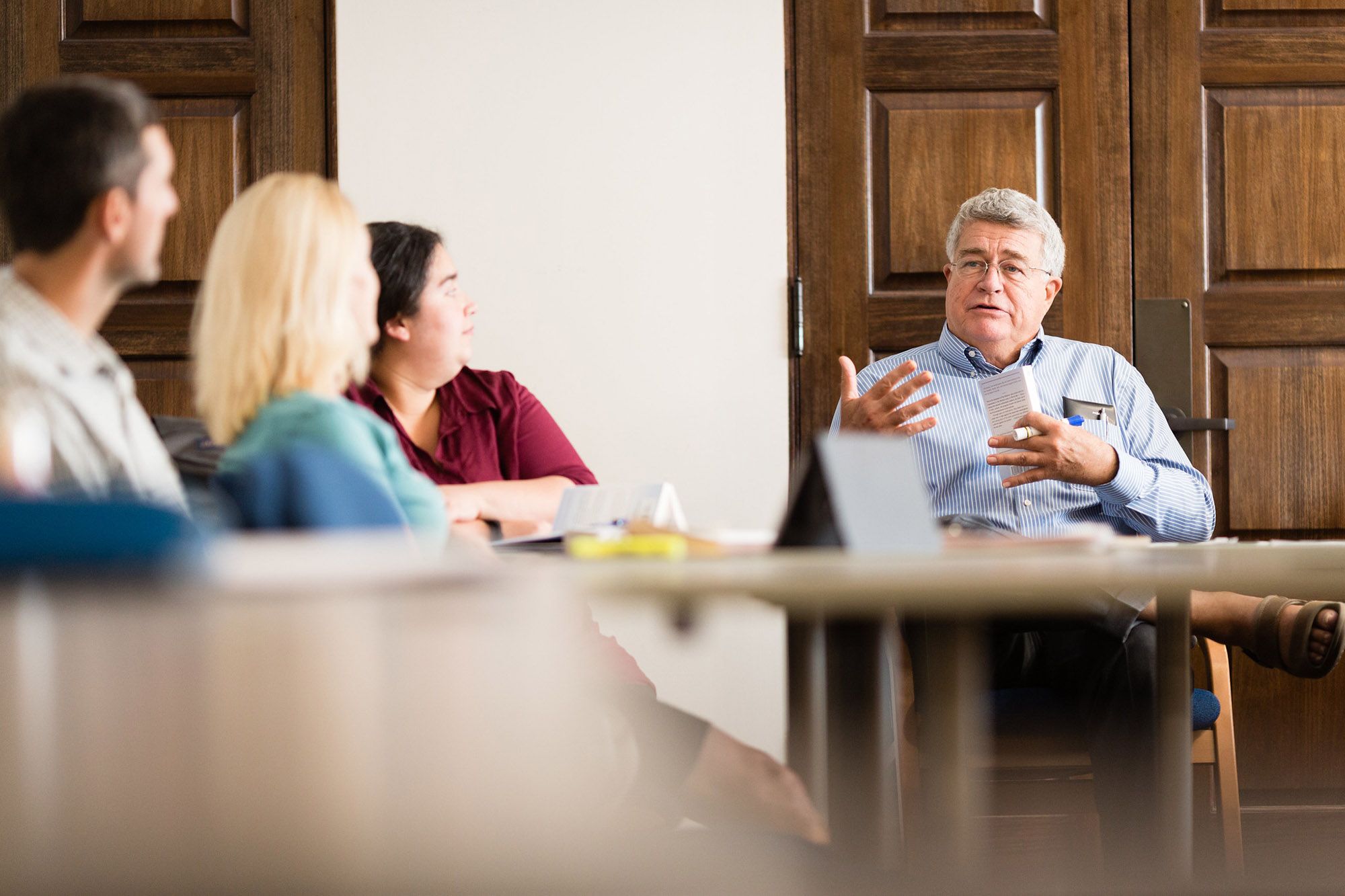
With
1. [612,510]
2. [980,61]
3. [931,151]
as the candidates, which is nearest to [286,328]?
[612,510]

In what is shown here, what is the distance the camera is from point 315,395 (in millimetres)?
1342

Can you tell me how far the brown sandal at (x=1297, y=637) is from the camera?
2143 millimetres

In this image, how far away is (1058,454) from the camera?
2.25 metres

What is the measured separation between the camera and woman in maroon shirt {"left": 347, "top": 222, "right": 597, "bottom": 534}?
7.48 ft

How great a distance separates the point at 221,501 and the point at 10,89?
2247 mm

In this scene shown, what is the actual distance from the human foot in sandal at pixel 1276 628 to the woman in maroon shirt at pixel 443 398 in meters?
1.11

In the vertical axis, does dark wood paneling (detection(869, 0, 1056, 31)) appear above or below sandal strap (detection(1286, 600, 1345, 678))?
above

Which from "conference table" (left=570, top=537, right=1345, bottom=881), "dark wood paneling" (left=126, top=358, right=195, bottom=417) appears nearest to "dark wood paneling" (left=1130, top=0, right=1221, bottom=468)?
"conference table" (left=570, top=537, right=1345, bottom=881)

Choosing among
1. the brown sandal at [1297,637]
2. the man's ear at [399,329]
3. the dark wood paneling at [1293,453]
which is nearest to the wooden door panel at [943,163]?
the dark wood paneling at [1293,453]

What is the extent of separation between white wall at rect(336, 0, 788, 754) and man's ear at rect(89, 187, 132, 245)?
1.65m

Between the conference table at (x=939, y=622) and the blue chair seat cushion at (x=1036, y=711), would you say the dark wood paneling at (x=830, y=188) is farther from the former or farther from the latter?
the conference table at (x=939, y=622)

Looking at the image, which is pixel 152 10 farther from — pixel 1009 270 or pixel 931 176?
pixel 1009 270

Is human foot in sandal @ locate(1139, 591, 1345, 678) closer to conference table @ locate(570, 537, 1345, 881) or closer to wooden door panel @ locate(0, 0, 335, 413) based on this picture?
conference table @ locate(570, 537, 1345, 881)

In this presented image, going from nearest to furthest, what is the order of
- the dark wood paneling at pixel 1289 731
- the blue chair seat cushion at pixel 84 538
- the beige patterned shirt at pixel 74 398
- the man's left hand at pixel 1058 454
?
the blue chair seat cushion at pixel 84 538 → the beige patterned shirt at pixel 74 398 → the man's left hand at pixel 1058 454 → the dark wood paneling at pixel 1289 731
